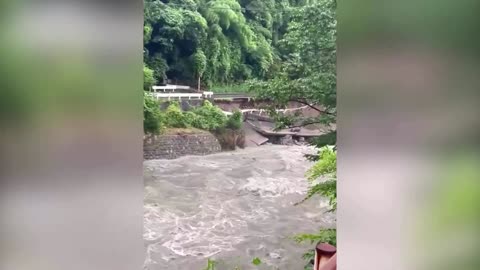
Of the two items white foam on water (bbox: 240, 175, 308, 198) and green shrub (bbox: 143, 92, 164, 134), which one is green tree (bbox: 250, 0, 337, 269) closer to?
white foam on water (bbox: 240, 175, 308, 198)

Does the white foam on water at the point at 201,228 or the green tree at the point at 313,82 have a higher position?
the green tree at the point at 313,82

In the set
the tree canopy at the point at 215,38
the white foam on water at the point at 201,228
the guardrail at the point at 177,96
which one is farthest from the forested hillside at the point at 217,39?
the white foam on water at the point at 201,228

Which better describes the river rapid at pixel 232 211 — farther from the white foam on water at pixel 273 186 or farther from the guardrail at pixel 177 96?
the guardrail at pixel 177 96

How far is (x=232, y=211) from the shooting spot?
8.82 ft

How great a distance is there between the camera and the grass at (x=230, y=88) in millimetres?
2850

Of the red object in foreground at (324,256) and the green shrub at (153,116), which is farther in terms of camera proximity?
the green shrub at (153,116)

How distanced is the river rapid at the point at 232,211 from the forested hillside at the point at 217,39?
1.78 feet

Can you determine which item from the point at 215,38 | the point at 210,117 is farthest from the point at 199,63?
the point at 210,117

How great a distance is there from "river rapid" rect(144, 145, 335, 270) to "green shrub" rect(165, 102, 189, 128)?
0.73ft

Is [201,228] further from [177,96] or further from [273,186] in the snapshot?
[177,96]
